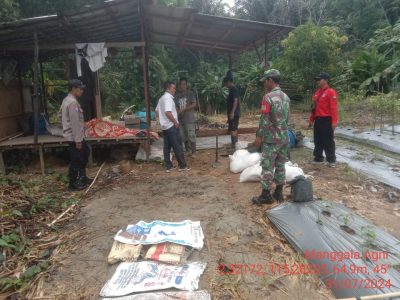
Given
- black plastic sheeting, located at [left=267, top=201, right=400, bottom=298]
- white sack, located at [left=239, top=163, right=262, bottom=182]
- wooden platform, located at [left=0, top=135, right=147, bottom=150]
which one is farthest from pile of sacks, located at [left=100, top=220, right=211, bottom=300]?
wooden platform, located at [left=0, top=135, right=147, bottom=150]

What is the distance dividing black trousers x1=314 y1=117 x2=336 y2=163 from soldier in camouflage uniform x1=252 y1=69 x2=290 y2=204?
7.45ft

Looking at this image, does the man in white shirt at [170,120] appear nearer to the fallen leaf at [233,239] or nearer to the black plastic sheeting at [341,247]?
the black plastic sheeting at [341,247]

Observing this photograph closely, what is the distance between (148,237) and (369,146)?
654 centimetres

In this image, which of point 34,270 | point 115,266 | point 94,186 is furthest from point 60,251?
point 94,186

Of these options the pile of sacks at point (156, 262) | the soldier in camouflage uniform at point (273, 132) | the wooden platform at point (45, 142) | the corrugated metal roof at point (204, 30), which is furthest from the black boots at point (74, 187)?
the corrugated metal roof at point (204, 30)

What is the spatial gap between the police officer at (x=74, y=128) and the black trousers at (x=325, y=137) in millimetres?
4346

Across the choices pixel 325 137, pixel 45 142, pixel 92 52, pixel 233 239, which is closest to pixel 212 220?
Answer: pixel 233 239

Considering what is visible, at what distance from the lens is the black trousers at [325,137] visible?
20.9ft

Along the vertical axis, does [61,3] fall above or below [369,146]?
above

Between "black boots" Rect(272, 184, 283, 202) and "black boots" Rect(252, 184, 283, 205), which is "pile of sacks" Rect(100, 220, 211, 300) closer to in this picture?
"black boots" Rect(252, 184, 283, 205)

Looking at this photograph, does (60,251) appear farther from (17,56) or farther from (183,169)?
(17,56)

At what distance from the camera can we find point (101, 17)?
650 centimetres

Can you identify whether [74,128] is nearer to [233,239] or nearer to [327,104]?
[233,239]

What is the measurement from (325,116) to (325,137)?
1.35 ft
